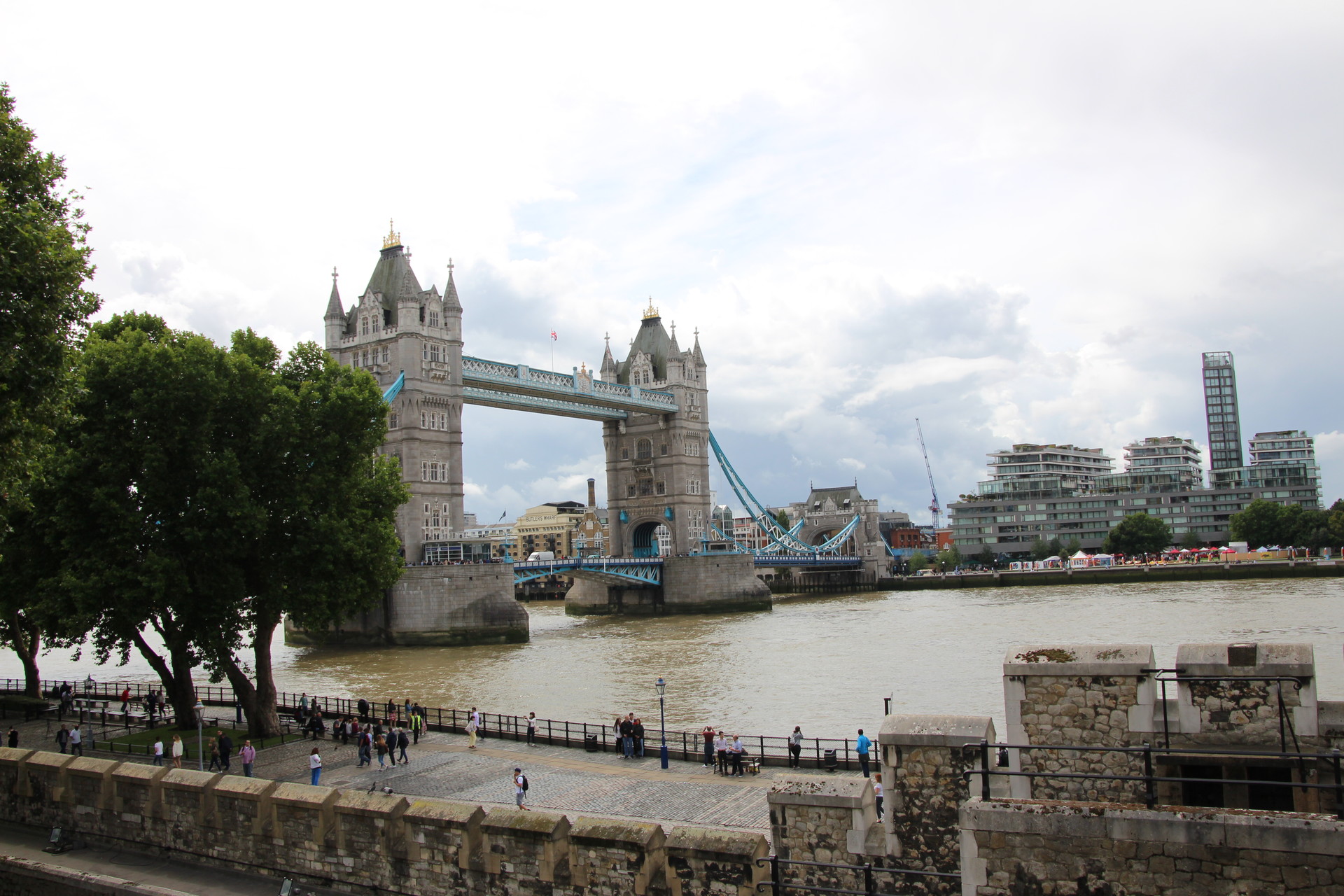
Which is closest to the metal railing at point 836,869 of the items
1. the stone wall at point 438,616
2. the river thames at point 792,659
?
the river thames at point 792,659

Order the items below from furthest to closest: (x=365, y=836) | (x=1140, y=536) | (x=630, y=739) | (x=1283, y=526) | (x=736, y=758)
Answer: (x=1140, y=536) < (x=1283, y=526) < (x=630, y=739) < (x=736, y=758) < (x=365, y=836)

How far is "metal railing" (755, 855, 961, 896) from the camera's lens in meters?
7.79

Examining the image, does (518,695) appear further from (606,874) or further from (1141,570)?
(1141,570)

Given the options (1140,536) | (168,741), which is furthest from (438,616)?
(1140,536)

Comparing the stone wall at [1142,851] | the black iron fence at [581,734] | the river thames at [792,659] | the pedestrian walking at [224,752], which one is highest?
the stone wall at [1142,851]

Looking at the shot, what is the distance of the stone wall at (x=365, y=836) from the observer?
9.49 meters

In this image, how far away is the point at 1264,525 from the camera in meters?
114

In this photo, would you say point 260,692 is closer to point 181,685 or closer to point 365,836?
point 181,685

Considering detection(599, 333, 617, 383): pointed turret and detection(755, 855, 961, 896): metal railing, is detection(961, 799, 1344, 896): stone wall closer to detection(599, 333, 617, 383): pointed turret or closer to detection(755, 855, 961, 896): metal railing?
detection(755, 855, 961, 896): metal railing

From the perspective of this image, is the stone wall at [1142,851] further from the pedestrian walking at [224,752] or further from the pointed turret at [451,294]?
the pointed turret at [451,294]

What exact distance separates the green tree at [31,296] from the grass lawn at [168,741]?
7418mm

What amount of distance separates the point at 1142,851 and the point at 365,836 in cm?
847

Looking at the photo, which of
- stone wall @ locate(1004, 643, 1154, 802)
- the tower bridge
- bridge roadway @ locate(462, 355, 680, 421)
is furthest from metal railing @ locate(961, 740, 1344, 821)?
bridge roadway @ locate(462, 355, 680, 421)

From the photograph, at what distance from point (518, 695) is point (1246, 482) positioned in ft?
442
